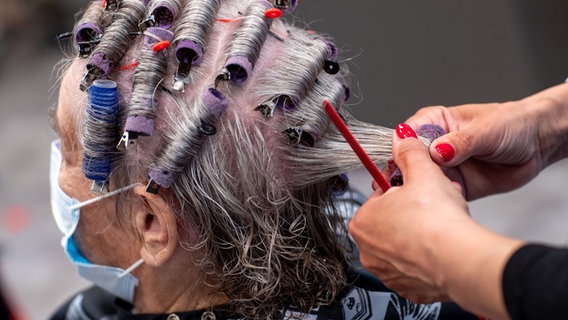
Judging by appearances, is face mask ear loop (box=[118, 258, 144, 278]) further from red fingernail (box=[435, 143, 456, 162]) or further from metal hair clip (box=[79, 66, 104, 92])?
red fingernail (box=[435, 143, 456, 162])

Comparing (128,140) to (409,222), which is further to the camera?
(128,140)

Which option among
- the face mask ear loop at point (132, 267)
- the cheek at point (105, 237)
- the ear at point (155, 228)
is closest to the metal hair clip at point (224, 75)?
the ear at point (155, 228)

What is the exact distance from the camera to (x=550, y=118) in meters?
1.96

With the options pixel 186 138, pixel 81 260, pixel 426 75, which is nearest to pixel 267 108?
pixel 186 138

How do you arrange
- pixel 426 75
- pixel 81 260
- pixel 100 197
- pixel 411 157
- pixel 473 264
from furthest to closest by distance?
pixel 426 75 < pixel 81 260 < pixel 100 197 < pixel 411 157 < pixel 473 264

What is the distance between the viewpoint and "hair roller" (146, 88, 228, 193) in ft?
5.42

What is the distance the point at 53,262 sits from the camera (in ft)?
16.9

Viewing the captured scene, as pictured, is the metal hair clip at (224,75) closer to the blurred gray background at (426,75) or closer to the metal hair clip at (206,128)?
the metal hair clip at (206,128)

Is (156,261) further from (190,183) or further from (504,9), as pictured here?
(504,9)

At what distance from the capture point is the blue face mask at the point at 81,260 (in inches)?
79.1

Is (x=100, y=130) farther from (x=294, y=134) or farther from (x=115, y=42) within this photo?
(x=294, y=134)

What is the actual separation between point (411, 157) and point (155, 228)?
665mm

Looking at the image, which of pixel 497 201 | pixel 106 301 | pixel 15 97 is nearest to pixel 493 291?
pixel 106 301

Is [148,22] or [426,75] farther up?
[148,22]
